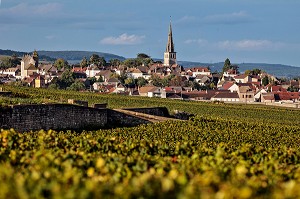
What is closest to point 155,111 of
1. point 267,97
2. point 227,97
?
point 267,97

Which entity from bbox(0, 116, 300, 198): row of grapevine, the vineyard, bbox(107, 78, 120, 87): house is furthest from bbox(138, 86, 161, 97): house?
the vineyard

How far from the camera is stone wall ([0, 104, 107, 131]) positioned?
31.6 m

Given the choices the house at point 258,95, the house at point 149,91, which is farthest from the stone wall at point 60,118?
the house at point 258,95

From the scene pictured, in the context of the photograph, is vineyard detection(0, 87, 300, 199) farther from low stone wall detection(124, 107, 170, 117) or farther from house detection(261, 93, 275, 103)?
house detection(261, 93, 275, 103)

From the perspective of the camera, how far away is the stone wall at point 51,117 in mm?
31594

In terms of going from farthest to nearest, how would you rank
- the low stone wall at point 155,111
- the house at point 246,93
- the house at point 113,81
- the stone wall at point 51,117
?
the house at point 113,81 < the house at point 246,93 < the low stone wall at point 155,111 < the stone wall at point 51,117

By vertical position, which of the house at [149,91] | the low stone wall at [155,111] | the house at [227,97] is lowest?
the house at [227,97]

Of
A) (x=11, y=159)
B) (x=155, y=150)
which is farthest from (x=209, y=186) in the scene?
(x=155, y=150)

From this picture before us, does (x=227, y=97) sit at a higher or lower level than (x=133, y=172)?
lower

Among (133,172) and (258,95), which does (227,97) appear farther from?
(133,172)

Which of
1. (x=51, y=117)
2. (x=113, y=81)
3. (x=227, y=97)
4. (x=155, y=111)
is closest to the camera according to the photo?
(x=51, y=117)

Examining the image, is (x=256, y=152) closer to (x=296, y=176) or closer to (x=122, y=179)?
(x=296, y=176)

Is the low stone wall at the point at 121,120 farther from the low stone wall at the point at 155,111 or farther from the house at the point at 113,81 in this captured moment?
the house at the point at 113,81

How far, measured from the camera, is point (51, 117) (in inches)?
1372
